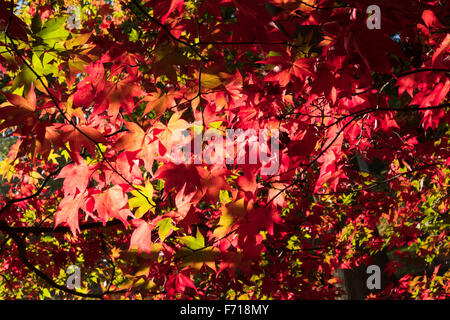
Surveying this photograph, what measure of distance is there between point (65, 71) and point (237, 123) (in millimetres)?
1196

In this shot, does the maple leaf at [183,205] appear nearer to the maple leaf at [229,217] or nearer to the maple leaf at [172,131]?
the maple leaf at [229,217]

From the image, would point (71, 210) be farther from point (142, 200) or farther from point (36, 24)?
point (36, 24)

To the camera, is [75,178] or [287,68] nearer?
[287,68]

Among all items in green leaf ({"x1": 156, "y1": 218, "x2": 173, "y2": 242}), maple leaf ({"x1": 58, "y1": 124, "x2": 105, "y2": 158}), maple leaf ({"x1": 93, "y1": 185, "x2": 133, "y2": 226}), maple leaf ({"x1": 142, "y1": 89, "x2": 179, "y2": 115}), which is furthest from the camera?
green leaf ({"x1": 156, "y1": 218, "x2": 173, "y2": 242})

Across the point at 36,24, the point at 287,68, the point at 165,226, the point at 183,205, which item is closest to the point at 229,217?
the point at 183,205

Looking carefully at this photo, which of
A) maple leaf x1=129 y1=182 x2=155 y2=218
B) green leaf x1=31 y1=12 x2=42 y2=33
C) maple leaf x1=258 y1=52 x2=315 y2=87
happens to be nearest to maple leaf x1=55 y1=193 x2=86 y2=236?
maple leaf x1=129 y1=182 x2=155 y2=218

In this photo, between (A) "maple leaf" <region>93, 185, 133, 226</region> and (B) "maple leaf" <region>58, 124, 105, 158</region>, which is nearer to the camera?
(B) "maple leaf" <region>58, 124, 105, 158</region>

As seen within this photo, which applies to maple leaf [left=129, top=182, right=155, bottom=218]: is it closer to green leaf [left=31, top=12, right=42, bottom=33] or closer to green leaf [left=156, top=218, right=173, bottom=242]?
green leaf [left=156, top=218, right=173, bottom=242]

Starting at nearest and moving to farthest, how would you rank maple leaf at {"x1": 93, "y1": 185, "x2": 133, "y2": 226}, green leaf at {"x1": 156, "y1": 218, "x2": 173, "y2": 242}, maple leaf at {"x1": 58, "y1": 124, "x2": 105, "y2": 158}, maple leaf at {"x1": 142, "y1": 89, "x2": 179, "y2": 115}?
maple leaf at {"x1": 58, "y1": 124, "x2": 105, "y2": 158}
maple leaf at {"x1": 142, "y1": 89, "x2": 179, "y2": 115}
maple leaf at {"x1": 93, "y1": 185, "x2": 133, "y2": 226}
green leaf at {"x1": 156, "y1": 218, "x2": 173, "y2": 242}

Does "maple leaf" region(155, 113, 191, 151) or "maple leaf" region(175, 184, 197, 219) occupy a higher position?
"maple leaf" region(155, 113, 191, 151)

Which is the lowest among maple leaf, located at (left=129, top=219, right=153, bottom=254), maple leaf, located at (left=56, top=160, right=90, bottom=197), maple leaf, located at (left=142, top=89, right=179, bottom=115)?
maple leaf, located at (left=129, top=219, right=153, bottom=254)
